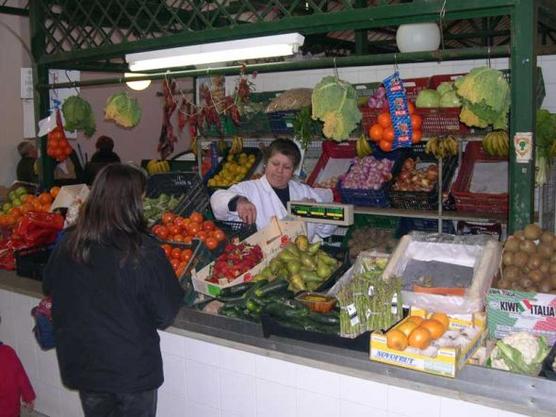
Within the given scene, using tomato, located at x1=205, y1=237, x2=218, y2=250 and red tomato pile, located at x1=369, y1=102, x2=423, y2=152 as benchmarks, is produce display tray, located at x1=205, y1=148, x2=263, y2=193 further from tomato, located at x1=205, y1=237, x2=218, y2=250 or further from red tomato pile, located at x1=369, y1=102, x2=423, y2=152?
red tomato pile, located at x1=369, y1=102, x2=423, y2=152

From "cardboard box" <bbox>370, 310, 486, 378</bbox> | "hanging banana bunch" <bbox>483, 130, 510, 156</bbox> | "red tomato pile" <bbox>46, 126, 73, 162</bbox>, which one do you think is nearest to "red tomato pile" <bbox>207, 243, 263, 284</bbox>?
"cardboard box" <bbox>370, 310, 486, 378</bbox>

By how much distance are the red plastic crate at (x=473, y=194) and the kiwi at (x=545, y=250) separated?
2.74 m

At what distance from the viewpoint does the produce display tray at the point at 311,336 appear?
110 inches

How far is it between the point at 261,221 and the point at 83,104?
2352mm

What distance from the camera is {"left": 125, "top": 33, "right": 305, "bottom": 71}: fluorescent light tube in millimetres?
3688

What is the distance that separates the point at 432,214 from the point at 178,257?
289 cm

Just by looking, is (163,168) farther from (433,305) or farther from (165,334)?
(433,305)

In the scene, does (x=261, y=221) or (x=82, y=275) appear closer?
(x=82, y=275)

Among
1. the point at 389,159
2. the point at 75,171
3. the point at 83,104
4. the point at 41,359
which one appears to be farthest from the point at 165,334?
the point at 75,171

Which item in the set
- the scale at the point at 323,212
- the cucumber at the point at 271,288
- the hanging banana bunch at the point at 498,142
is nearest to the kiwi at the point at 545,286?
the scale at the point at 323,212

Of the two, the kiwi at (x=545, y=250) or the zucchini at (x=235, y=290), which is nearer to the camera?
the kiwi at (x=545, y=250)

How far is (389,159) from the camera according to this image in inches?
258

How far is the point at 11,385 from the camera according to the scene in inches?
152

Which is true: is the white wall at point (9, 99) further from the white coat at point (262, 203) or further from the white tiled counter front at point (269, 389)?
the white tiled counter front at point (269, 389)
